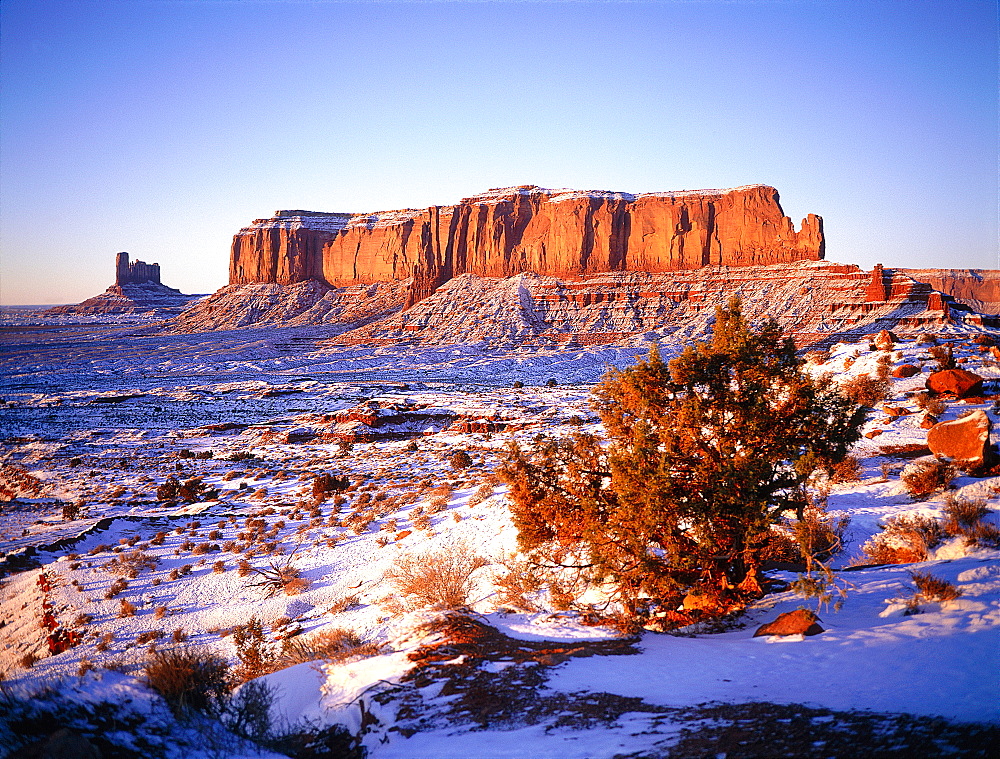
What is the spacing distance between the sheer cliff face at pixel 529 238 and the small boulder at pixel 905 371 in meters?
68.3

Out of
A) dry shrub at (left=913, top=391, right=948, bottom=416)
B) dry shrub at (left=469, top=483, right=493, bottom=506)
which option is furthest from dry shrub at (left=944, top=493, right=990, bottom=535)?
dry shrub at (left=469, top=483, right=493, bottom=506)

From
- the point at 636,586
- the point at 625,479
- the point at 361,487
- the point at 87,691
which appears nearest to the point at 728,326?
the point at 625,479

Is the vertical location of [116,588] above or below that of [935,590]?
below

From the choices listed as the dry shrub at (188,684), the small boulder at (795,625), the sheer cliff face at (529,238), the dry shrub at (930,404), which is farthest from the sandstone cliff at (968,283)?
the dry shrub at (188,684)

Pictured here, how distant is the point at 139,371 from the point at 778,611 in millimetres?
68998

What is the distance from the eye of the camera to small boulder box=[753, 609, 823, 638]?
6.55 m

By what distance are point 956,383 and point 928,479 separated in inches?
294

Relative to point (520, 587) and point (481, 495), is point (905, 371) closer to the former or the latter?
point (481, 495)

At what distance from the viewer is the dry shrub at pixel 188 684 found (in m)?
5.21

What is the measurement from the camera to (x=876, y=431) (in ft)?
49.2

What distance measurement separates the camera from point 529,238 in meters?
103

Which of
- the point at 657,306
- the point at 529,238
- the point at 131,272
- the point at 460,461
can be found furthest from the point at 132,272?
the point at 460,461

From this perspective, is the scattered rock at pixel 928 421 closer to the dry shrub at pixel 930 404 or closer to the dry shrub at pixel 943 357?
the dry shrub at pixel 930 404

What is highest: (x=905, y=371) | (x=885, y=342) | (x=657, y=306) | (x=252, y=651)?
(x=657, y=306)
